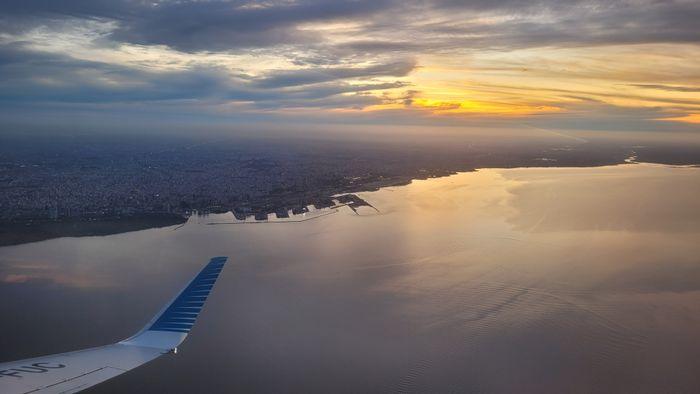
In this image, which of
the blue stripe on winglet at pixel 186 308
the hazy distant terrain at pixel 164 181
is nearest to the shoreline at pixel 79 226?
the hazy distant terrain at pixel 164 181

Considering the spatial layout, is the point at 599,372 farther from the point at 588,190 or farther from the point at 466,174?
the point at 466,174

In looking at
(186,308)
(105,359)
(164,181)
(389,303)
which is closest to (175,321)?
(186,308)

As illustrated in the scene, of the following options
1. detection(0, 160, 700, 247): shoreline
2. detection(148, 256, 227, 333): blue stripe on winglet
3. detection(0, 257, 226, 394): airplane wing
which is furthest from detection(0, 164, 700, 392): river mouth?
detection(0, 257, 226, 394): airplane wing

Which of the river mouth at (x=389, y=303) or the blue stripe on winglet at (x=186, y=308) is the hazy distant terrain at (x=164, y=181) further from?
the blue stripe on winglet at (x=186, y=308)

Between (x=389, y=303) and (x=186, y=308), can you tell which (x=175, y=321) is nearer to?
(x=186, y=308)

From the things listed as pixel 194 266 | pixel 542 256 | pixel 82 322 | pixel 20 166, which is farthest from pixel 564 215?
pixel 20 166
